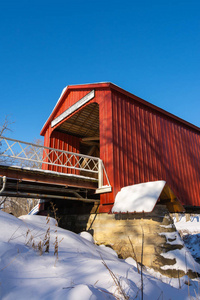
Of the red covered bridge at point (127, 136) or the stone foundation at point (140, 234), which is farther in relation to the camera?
the red covered bridge at point (127, 136)

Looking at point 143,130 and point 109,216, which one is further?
point 143,130

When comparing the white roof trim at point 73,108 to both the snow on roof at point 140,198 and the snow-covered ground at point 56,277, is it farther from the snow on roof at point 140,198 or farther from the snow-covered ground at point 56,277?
the snow-covered ground at point 56,277

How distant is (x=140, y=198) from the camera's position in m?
6.67

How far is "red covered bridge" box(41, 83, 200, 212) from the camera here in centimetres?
905

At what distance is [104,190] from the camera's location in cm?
823

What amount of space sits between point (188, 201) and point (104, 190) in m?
5.73

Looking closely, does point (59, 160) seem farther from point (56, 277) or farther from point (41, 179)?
point (56, 277)

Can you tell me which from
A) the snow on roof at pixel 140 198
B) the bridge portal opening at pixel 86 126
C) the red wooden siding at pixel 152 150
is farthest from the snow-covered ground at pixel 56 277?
the bridge portal opening at pixel 86 126

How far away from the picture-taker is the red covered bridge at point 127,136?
9047 millimetres

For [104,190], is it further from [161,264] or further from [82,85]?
[82,85]

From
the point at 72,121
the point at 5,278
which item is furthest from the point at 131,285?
the point at 72,121

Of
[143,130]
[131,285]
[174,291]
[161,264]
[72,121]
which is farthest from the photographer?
[72,121]

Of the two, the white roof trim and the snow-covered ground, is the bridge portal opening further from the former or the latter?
the snow-covered ground

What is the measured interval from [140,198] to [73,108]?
657cm
